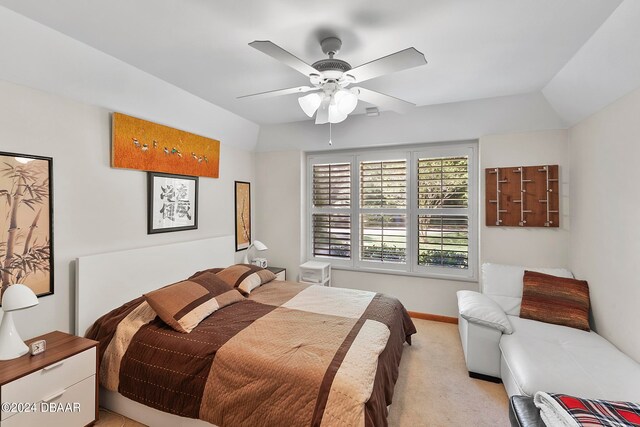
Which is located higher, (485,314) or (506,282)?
(506,282)

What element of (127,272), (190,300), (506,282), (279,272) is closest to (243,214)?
(279,272)

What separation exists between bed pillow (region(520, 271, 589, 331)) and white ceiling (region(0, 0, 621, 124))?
1.86m

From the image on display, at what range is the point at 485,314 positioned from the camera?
2.44 meters

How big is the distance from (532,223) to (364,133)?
216 centimetres

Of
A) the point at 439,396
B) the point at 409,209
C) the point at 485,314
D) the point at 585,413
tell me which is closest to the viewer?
the point at 585,413

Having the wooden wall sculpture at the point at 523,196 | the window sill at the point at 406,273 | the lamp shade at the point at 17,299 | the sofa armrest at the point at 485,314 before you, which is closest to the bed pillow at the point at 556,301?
the sofa armrest at the point at 485,314

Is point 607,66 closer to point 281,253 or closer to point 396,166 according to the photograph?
point 396,166

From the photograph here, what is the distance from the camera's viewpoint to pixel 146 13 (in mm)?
1674

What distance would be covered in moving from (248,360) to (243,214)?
264cm

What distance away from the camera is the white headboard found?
7.13 feet

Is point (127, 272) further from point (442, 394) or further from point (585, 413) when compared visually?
point (585, 413)

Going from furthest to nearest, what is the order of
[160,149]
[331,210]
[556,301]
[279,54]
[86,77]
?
[331,210], [160,149], [556,301], [86,77], [279,54]

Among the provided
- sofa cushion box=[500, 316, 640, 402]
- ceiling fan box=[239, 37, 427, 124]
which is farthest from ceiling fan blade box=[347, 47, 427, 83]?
sofa cushion box=[500, 316, 640, 402]

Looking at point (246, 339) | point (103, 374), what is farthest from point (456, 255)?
point (103, 374)
